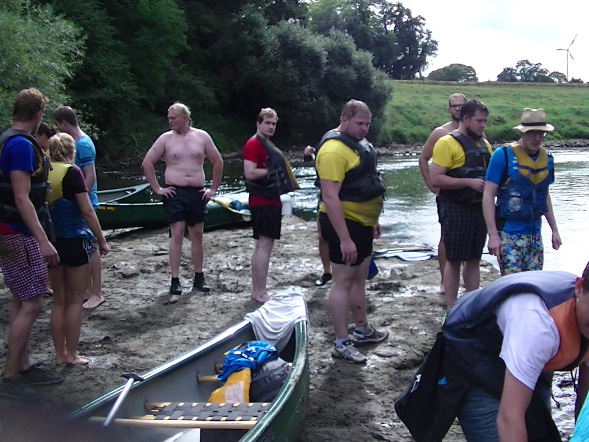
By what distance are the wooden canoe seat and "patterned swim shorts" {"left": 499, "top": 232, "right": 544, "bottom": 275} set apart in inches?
85.0

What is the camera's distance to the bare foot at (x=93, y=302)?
6.48 m

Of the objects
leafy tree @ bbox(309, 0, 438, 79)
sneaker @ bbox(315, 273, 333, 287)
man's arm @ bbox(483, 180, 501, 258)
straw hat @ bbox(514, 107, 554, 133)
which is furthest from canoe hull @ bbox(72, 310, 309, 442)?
leafy tree @ bbox(309, 0, 438, 79)

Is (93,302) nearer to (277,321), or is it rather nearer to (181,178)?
(181,178)

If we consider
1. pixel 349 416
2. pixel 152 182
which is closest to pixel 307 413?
pixel 349 416

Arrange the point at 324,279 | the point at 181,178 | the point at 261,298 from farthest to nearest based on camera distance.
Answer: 1. the point at 324,279
2. the point at 181,178
3. the point at 261,298

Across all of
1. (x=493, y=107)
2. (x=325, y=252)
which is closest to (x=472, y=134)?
(x=325, y=252)

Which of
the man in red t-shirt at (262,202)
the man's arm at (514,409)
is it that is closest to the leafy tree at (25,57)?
the man in red t-shirt at (262,202)

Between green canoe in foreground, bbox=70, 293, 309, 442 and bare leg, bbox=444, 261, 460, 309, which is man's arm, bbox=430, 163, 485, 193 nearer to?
bare leg, bbox=444, 261, 460, 309

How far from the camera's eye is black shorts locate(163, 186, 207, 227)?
6832 millimetres

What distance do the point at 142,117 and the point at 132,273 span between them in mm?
28789

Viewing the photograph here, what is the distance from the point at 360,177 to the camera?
5070mm

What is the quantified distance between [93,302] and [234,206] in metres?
5.78

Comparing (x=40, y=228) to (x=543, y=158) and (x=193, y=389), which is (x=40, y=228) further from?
(x=543, y=158)

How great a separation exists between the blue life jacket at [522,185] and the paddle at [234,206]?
7451 millimetres
